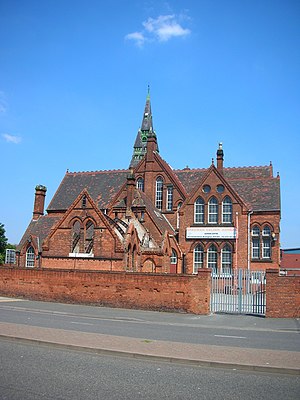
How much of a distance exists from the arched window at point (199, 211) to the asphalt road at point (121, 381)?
→ 34051 millimetres

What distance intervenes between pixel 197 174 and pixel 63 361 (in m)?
41.8

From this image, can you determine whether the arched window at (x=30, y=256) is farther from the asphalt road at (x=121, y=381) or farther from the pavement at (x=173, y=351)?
the asphalt road at (x=121, y=381)

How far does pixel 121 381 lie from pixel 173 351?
3.01 meters

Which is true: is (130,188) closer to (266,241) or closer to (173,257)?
(173,257)

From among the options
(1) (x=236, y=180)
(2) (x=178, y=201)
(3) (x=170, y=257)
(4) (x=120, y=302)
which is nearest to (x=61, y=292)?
(4) (x=120, y=302)

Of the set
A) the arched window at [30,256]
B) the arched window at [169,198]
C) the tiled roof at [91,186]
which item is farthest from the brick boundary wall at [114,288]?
the arched window at [169,198]

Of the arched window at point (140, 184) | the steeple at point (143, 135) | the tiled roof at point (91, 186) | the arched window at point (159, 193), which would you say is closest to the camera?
the arched window at point (159, 193)

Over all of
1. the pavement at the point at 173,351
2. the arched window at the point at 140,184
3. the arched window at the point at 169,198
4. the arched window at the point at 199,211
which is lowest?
the pavement at the point at 173,351

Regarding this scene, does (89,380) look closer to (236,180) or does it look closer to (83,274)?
(83,274)

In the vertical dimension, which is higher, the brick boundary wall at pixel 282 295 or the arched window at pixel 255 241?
the arched window at pixel 255 241

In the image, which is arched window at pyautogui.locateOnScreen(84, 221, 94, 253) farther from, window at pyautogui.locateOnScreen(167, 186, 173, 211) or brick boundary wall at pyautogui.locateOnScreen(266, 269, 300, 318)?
brick boundary wall at pyautogui.locateOnScreen(266, 269, 300, 318)

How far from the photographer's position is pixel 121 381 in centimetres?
826

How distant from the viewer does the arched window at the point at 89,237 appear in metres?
34.5

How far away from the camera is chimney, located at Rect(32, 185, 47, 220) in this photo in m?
48.5
